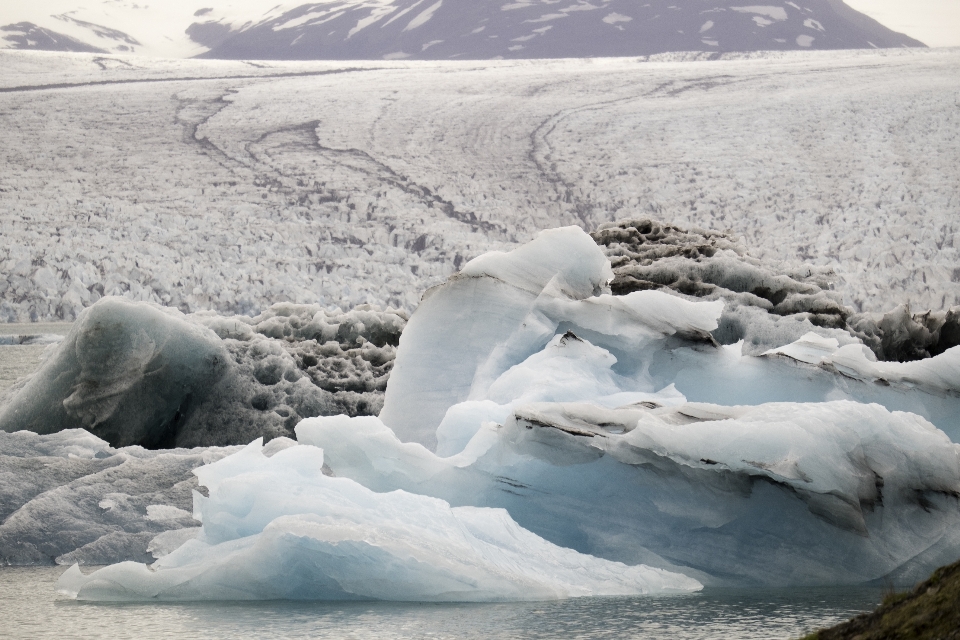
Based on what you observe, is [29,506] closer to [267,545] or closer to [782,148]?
[267,545]

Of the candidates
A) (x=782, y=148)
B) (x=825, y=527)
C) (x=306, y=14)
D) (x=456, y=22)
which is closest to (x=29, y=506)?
(x=825, y=527)

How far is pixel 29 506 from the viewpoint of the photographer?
3.38 meters

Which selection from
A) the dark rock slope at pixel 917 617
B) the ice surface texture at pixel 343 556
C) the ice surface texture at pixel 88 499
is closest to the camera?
the dark rock slope at pixel 917 617

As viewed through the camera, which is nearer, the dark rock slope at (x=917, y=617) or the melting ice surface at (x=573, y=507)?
the dark rock slope at (x=917, y=617)

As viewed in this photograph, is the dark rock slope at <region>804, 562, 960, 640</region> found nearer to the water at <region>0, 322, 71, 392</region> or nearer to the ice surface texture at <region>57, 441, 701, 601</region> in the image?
the ice surface texture at <region>57, 441, 701, 601</region>

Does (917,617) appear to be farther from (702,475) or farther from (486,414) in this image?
(486,414)

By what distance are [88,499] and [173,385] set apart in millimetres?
1466

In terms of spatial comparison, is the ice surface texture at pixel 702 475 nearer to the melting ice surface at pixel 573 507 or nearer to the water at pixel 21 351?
the melting ice surface at pixel 573 507

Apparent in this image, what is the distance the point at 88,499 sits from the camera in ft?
11.5

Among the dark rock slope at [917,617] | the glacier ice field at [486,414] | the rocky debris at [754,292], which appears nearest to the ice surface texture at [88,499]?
the glacier ice field at [486,414]

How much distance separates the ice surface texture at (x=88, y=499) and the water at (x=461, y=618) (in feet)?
1.84

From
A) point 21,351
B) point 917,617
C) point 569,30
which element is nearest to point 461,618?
point 917,617

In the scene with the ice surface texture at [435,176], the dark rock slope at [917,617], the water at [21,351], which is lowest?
the water at [21,351]

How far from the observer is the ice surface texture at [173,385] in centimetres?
475
